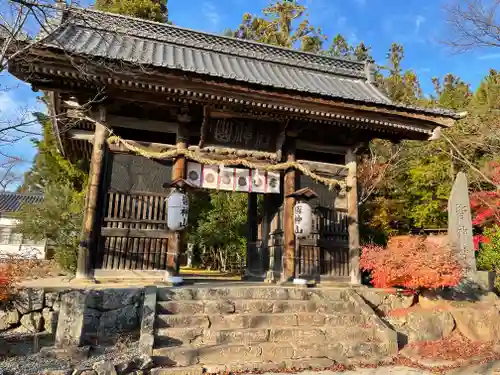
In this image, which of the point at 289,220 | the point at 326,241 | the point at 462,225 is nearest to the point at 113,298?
the point at 289,220

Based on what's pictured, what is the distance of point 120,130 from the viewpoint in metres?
8.41

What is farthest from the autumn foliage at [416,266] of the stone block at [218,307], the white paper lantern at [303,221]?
the stone block at [218,307]

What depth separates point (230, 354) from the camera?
5258mm

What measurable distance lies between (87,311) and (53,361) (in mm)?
1278

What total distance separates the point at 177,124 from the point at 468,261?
8199 mm

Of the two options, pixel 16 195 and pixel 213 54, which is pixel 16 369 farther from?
pixel 16 195

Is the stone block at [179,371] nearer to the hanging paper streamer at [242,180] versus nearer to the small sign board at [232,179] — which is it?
the small sign board at [232,179]

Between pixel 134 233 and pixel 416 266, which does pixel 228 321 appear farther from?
pixel 416 266

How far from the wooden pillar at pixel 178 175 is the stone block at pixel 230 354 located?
8.26 ft

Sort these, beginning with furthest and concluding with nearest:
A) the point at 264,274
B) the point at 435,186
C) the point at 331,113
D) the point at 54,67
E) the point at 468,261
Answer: the point at 435,186, the point at 264,274, the point at 468,261, the point at 331,113, the point at 54,67

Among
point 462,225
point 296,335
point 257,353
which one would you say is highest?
point 462,225

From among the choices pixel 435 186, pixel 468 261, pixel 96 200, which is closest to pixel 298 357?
pixel 96 200

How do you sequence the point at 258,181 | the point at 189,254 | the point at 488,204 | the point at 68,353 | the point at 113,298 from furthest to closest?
the point at 189,254, the point at 488,204, the point at 258,181, the point at 113,298, the point at 68,353

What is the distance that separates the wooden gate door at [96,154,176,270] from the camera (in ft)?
24.3
